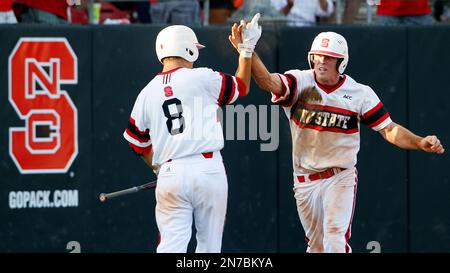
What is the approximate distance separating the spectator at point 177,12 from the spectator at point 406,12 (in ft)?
6.98

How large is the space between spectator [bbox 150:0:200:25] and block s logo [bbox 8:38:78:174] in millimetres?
1370

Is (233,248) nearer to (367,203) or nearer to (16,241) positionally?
(367,203)

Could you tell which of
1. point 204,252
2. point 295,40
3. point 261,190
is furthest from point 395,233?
point 204,252

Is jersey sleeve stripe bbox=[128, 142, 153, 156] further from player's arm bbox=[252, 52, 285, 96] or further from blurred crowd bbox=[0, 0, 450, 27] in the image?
blurred crowd bbox=[0, 0, 450, 27]

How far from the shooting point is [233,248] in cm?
1238

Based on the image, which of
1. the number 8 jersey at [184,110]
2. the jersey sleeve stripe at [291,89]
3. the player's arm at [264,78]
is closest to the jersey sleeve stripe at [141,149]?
the number 8 jersey at [184,110]

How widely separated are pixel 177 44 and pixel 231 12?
4.27 metres

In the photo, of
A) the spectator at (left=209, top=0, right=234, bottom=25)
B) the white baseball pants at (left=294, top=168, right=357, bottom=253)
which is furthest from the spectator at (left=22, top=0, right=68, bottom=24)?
the white baseball pants at (left=294, top=168, right=357, bottom=253)

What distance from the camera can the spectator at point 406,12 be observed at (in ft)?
41.8

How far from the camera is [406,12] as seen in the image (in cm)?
1274

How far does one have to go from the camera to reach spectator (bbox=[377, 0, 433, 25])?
501 inches

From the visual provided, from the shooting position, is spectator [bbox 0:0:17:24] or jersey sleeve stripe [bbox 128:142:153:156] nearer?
jersey sleeve stripe [bbox 128:142:153:156]

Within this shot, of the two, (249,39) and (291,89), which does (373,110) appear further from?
(249,39)

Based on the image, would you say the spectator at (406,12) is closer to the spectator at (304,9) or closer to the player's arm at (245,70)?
the spectator at (304,9)
